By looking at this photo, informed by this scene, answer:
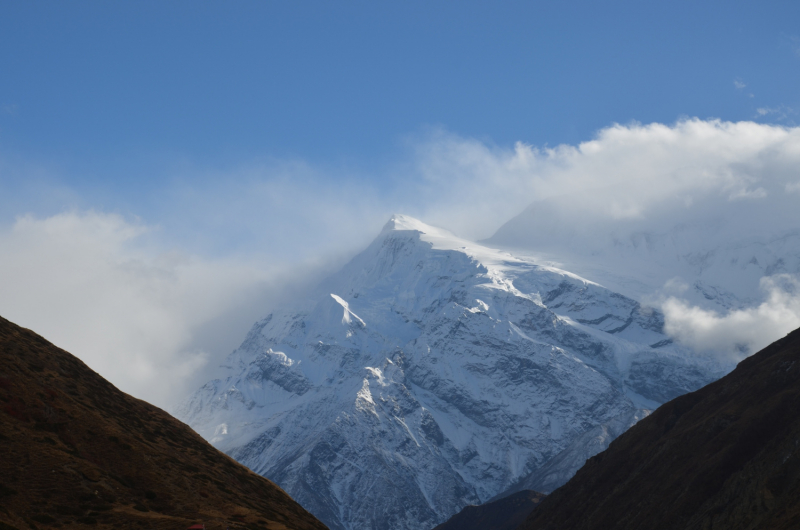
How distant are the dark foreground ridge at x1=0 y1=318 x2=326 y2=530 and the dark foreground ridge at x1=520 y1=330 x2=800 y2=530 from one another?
68703mm

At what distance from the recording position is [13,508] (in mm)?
62062

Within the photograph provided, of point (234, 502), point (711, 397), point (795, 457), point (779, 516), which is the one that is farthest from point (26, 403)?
point (711, 397)

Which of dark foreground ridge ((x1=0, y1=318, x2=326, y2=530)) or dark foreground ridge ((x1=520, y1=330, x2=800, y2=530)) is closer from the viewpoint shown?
dark foreground ridge ((x1=0, y1=318, x2=326, y2=530))

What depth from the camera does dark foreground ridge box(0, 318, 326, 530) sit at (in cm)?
6625

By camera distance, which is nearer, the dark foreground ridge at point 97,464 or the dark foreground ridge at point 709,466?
the dark foreground ridge at point 97,464

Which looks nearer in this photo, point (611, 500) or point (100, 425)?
point (100, 425)

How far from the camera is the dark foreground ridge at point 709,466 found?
385ft

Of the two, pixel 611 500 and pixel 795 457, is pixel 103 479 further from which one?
pixel 611 500

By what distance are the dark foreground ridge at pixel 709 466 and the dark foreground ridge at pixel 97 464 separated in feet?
225

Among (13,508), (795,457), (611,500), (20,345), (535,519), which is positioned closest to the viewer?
Result: (13,508)

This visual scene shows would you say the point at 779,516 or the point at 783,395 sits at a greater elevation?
the point at 783,395

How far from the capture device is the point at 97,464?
252 feet

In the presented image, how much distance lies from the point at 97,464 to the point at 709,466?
4353 inches

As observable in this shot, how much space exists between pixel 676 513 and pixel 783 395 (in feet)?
105
